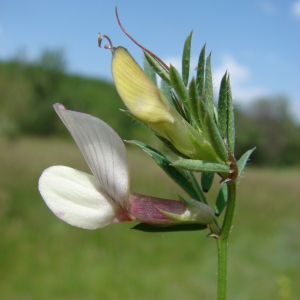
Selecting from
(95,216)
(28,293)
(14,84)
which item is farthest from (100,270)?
(14,84)

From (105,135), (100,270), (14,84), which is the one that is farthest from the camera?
(14,84)

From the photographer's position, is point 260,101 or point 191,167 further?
point 260,101

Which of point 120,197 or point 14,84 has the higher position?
point 14,84

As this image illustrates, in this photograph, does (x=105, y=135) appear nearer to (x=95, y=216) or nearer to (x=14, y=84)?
(x=95, y=216)

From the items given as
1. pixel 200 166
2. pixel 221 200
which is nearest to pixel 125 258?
pixel 221 200

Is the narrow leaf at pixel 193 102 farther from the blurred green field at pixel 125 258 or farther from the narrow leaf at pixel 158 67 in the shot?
the blurred green field at pixel 125 258

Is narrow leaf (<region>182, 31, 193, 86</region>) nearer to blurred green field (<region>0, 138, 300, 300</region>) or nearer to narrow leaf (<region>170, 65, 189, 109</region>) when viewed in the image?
narrow leaf (<region>170, 65, 189, 109</region>)

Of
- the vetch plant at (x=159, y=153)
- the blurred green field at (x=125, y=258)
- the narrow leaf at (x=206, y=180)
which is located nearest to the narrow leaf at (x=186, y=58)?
the vetch plant at (x=159, y=153)
